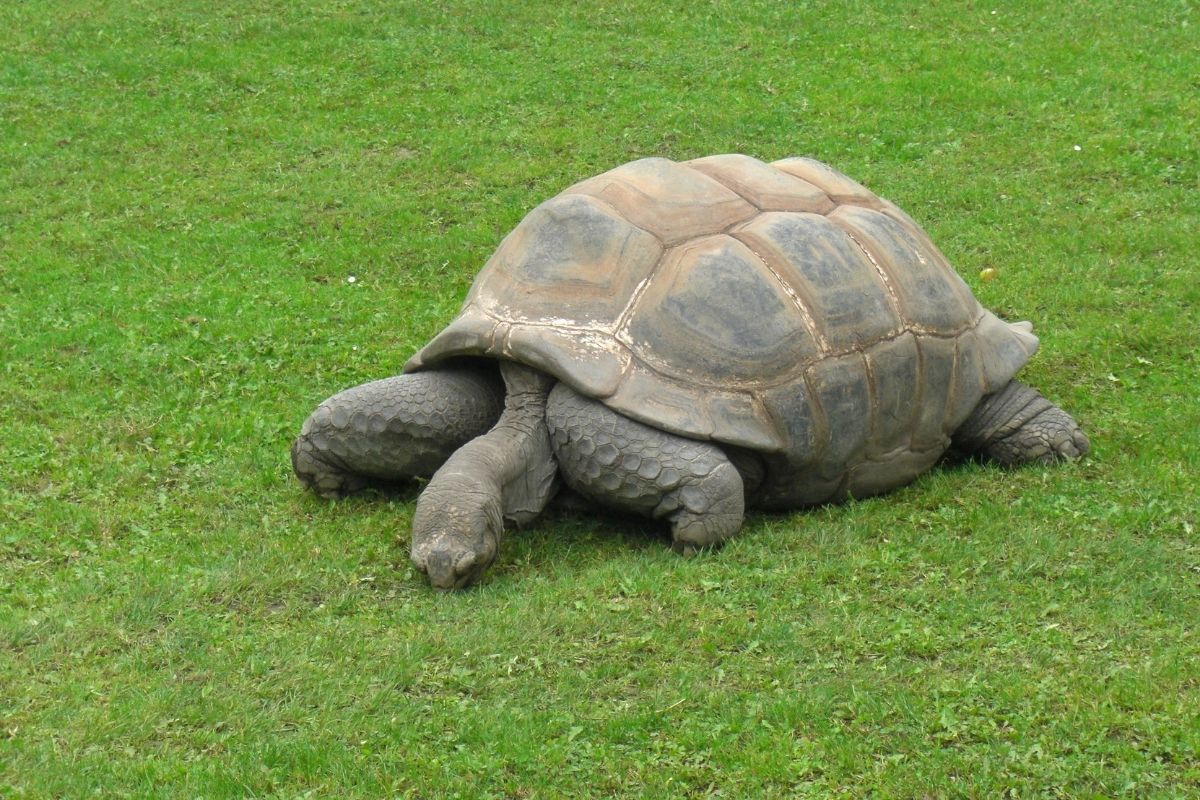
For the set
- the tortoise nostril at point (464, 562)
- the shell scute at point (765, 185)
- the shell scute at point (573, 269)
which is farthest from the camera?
the shell scute at point (765, 185)

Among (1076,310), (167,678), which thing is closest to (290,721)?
(167,678)

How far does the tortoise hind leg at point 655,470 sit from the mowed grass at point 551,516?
18 cm

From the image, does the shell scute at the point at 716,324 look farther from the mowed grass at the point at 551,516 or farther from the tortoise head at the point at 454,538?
the tortoise head at the point at 454,538

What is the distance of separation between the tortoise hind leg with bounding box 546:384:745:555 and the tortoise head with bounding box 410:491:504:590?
443 millimetres

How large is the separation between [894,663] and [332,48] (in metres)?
9.89

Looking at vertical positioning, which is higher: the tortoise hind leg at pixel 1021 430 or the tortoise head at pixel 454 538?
the tortoise hind leg at pixel 1021 430

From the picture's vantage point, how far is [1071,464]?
6215 mm

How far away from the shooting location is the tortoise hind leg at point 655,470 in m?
5.53

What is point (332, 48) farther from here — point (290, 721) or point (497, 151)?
point (290, 721)

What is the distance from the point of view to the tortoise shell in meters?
5.62

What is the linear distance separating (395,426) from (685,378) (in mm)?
1211

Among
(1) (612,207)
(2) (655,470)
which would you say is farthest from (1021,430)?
(1) (612,207)

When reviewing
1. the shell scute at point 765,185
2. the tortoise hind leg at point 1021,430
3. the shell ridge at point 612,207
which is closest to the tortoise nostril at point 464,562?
the shell ridge at point 612,207

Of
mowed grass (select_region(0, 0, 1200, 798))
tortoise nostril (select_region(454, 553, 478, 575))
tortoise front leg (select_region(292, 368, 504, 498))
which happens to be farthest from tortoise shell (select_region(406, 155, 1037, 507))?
tortoise nostril (select_region(454, 553, 478, 575))
